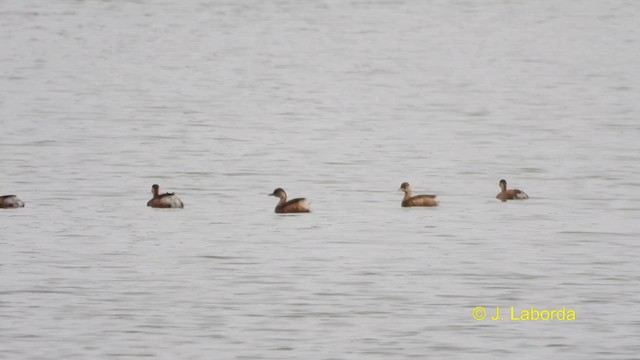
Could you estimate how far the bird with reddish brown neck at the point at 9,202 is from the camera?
84.3 feet

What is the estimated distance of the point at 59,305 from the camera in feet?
62.2

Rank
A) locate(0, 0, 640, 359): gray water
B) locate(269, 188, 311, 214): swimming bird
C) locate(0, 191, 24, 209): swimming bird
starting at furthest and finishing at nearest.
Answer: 1. locate(269, 188, 311, 214): swimming bird
2. locate(0, 191, 24, 209): swimming bird
3. locate(0, 0, 640, 359): gray water

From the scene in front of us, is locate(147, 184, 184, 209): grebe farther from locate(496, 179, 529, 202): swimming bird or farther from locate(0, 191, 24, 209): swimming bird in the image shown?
locate(496, 179, 529, 202): swimming bird

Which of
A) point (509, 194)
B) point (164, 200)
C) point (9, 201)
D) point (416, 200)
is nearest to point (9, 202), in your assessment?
point (9, 201)

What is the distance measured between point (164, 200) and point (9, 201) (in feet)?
7.91

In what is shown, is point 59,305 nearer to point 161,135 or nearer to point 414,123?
point 161,135

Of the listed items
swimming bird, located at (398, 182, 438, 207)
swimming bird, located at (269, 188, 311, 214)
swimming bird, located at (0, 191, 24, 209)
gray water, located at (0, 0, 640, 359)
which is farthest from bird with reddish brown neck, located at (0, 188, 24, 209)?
swimming bird, located at (398, 182, 438, 207)

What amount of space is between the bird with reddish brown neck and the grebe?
2.08 metres

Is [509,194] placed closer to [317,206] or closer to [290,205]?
[317,206]

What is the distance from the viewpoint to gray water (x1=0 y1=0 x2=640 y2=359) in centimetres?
1794

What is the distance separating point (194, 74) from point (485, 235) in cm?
3488

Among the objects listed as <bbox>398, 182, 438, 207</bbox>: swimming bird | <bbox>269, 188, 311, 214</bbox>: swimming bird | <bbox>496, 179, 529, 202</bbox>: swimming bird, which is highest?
<bbox>496, 179, 529, 202</bbox>: swimming bird

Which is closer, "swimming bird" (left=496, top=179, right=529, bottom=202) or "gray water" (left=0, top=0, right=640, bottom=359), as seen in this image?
"gray water" (left=0, top=0, right=640, bottom=359)

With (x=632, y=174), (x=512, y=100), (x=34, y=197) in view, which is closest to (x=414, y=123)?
(x=512, y=100)
